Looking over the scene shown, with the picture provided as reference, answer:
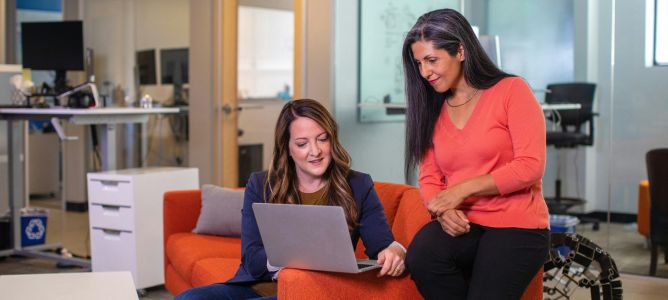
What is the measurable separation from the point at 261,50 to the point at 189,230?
106 inches

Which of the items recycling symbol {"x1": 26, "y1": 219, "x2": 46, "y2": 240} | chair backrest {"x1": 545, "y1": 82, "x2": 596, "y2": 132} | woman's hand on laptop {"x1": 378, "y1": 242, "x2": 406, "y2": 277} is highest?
chair backrest {"x1": 545, "y1": 82, "x2": 596, "y2": 132}

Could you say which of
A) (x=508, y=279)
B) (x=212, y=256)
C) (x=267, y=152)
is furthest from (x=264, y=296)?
(x=267, y=152)

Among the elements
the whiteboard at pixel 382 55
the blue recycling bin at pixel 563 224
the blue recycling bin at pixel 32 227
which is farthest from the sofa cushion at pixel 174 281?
the whiteboard at pixel 382 55

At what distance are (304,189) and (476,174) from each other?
1.86 feet

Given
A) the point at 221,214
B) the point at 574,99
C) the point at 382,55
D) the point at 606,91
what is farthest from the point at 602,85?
the point at 221,214

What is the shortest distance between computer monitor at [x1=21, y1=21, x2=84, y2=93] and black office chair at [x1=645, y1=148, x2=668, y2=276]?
12.2 feet

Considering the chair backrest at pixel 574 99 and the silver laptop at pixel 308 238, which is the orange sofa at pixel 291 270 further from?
the chair backrest at pixel 574 99

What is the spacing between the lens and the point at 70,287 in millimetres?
3025

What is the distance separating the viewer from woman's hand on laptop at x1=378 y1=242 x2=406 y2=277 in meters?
2.56

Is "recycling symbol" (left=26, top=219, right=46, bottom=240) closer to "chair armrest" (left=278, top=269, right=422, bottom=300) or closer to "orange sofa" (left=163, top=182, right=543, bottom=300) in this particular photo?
"orange sofa" (left=163, top=182, right=543, bottom=300)

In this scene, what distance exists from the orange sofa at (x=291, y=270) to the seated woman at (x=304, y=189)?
0.16 m

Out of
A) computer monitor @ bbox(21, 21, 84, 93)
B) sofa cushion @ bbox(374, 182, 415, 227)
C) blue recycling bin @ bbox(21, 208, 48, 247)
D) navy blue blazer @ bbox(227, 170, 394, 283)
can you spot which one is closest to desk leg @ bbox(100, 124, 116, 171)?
computer monitor @ bbox(21, 21, 84, 93)

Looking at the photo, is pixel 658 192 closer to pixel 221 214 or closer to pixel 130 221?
pixel 221 214

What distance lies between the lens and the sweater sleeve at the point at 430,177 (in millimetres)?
2727
